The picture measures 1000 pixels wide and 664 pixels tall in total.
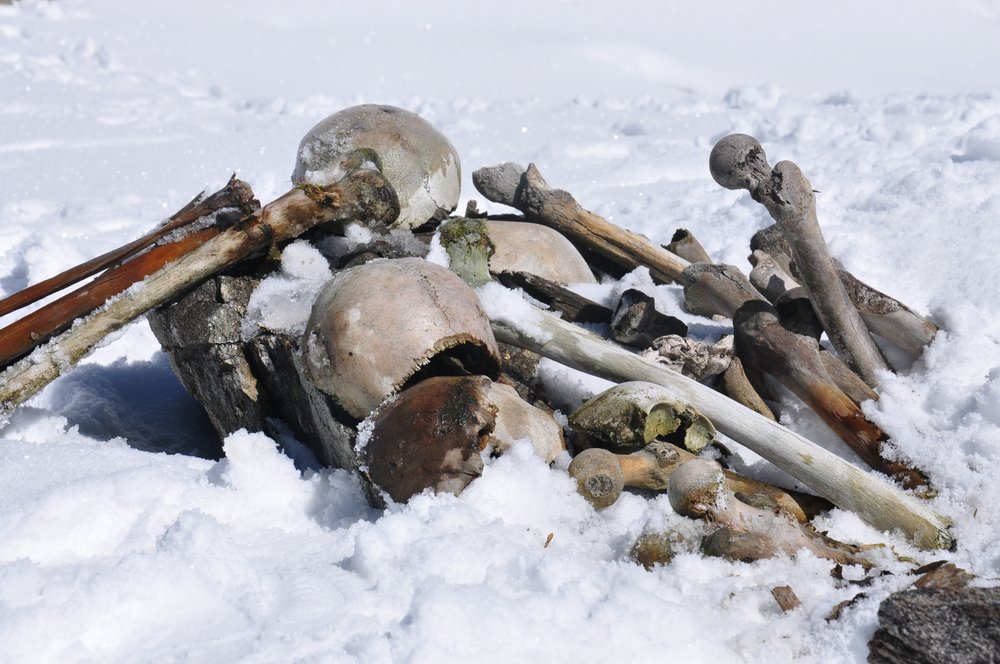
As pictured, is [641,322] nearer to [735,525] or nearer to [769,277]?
[769,277]

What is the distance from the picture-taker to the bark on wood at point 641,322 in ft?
11.8

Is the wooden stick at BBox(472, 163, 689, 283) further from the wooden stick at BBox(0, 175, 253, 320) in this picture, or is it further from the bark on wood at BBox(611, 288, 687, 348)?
the wooden stick at BBox(0, 175, 253, 320)

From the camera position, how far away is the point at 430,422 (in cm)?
261

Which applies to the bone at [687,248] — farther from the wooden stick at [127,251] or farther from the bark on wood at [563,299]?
the wooden stick at [127,251]

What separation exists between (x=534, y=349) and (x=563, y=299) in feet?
1.92

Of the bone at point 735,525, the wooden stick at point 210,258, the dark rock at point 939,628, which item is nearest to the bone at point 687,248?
the wooden stick at point 210,258

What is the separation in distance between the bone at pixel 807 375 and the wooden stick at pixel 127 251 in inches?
76.4

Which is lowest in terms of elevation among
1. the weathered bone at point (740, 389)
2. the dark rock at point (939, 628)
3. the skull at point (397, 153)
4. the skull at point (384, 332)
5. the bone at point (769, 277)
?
the weathered bone at point (740, 389)

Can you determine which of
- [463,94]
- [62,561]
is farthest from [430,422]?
[463,94]

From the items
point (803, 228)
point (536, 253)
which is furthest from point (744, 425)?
point (536, 253)

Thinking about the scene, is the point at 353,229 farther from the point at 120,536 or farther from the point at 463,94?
the point at 463,94

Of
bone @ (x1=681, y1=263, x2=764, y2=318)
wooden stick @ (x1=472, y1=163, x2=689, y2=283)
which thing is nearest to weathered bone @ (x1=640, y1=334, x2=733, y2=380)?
bone @ (x1=681, y1=263, x2=764, y2=318)

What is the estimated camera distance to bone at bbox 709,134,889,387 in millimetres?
3068

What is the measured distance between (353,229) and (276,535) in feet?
4.53
